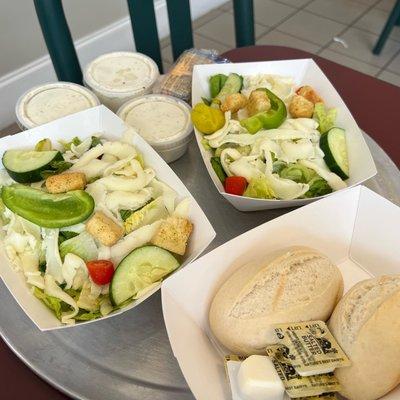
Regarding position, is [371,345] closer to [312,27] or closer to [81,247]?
[81,247]

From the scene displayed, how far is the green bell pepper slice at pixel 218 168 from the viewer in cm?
105

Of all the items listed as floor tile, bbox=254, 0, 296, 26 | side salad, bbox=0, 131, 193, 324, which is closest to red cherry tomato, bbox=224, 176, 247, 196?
side salad, bbox=0, 131, 193, 324

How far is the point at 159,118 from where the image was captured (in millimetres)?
1165

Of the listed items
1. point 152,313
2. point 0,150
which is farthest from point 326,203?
point 0,150

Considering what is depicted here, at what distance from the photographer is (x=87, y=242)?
2.98ft

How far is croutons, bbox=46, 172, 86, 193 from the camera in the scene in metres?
0.95

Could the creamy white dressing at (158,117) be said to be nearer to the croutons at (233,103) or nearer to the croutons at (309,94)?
the croutons at (233,103)

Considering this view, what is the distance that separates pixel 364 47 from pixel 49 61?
1.93 metres

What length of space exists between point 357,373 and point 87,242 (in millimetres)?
519

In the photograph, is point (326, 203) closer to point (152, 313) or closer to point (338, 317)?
point (338, 317)

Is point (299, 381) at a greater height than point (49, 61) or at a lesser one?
greater

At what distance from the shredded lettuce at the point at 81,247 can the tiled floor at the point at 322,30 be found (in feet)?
6.78

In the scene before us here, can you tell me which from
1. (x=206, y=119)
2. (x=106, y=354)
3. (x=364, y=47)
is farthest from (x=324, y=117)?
(x=364, y=47)

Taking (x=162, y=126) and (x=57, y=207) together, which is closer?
(x=57, y=207)
